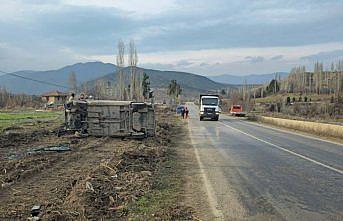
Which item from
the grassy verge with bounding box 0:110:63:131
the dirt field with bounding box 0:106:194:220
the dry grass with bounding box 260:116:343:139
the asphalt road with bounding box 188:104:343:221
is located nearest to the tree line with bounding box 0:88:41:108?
the grassy verge with bounding box 0:110:63:131

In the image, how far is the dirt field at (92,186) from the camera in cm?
724

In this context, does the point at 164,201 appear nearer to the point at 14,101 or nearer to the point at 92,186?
the point at 92,186

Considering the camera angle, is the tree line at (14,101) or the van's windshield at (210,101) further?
the tree line at (14,101)

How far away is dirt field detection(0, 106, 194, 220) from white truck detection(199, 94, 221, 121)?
31.1 meters

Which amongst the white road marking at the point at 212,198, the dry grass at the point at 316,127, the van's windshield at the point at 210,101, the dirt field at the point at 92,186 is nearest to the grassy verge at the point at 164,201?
the dirt field at the point at 92,186

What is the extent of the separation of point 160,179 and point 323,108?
54.2m

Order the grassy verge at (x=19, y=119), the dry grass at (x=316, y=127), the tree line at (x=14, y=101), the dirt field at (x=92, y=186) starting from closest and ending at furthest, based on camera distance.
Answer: the dirt field at (x=92, y=186) → the dry grass at (x=316, y=127) → the grassy verge at (x=19, y=119) → the tree line at (x=14, y=101)

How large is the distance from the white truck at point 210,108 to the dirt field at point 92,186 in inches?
1223

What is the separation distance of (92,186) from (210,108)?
38708 millimetres

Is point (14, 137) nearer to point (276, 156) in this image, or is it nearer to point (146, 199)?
point (276, 156)

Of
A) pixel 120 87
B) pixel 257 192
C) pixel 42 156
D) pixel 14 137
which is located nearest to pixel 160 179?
pixel 257 192

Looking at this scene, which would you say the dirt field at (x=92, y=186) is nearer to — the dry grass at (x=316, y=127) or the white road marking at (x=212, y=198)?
the white road marking at (x=212, y=198)

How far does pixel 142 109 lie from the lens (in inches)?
854

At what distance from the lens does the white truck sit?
155 ft
